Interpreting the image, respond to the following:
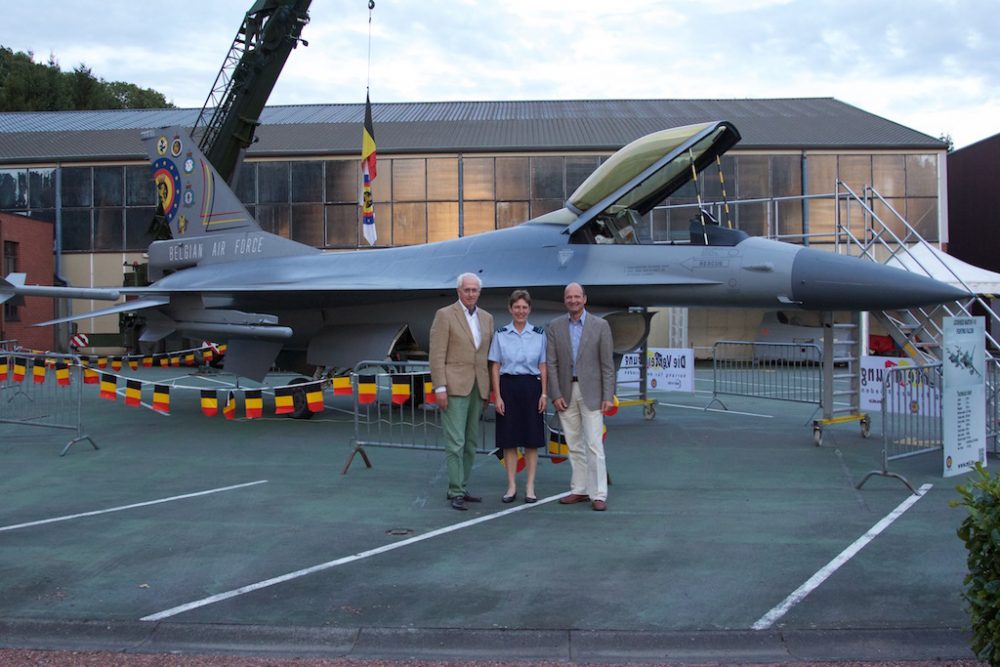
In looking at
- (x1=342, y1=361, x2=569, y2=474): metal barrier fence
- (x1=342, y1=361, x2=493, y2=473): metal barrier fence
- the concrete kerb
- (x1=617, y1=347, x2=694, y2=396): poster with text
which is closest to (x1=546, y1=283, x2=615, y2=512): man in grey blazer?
(x1=342, y1=361, x2=569, y2=474): metal barrier fence

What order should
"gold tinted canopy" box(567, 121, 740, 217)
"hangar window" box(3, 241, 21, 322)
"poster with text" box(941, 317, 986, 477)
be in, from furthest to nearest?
1. "hangar window" box(3, 241, 21, 322)
2. "gold tinted canopy" box(567, 121, 740, 217)
3. "poster with text" box(941, 317, 986, 477)

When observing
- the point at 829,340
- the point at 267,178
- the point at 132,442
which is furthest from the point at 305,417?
the point at 267,178

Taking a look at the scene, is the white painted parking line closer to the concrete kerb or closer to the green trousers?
the green trousers

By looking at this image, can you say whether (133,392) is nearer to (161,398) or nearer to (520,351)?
(161,398)

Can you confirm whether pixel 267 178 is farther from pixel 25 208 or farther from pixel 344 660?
pixel 344 660

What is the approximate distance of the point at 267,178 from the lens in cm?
2780

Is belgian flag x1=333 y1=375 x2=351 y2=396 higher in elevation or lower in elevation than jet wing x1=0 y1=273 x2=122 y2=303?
lower

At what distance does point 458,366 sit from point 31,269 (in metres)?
25.8

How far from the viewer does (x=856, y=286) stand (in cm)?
862

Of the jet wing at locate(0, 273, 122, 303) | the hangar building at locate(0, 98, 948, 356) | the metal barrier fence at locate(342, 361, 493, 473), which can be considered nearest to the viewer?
the metal barrier fence at locate(342, 361, 493, 473)

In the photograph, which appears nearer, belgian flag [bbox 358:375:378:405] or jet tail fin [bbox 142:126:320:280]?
belgian flag [bbox 358:375:378:405]

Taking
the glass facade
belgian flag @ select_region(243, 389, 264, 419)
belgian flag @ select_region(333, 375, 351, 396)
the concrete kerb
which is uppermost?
the glass facade

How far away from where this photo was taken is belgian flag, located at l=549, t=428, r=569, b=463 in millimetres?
7191

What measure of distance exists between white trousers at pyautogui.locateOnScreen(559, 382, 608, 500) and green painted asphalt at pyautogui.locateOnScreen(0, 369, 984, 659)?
180 mm
